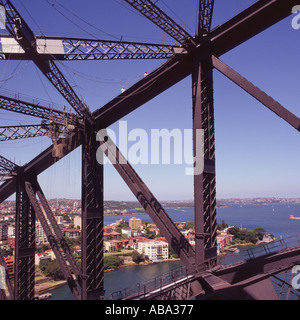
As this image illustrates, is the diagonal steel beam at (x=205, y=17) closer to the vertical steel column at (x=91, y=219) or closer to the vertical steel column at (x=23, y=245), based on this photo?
the vertical steel column at (x=91, y=219)

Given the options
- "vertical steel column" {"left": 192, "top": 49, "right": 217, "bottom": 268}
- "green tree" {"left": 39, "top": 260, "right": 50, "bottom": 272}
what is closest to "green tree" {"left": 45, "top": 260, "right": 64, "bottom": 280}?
"green tree" {"left": 39, "top": 260, "right": 50, "bottom": 272}

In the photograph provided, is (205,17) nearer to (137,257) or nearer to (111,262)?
(111,262)

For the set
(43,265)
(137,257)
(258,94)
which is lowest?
(137,257)

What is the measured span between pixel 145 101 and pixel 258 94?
13.6 feet

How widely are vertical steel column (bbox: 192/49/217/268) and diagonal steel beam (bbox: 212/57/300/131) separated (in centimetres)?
51

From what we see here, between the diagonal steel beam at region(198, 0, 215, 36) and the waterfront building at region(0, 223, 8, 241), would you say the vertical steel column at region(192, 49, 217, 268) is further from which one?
the waterfront building at region(0, 223, 8, 241)

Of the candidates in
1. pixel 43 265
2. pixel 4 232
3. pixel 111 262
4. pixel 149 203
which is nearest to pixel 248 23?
pixel 149 203

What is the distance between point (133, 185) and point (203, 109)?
364cm

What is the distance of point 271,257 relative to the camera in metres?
6.58

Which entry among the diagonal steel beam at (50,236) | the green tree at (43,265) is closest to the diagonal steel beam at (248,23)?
the diagonal steel beam at (50,236)

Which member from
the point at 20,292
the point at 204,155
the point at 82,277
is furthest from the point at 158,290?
the point at 20,292

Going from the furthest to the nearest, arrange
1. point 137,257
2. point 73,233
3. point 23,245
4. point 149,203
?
1. point 73,233
2. point 137,257
3. point 23,245
4. point 149,203

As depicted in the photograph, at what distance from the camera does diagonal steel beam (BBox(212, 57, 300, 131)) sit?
6070mm

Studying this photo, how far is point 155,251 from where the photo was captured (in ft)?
238
